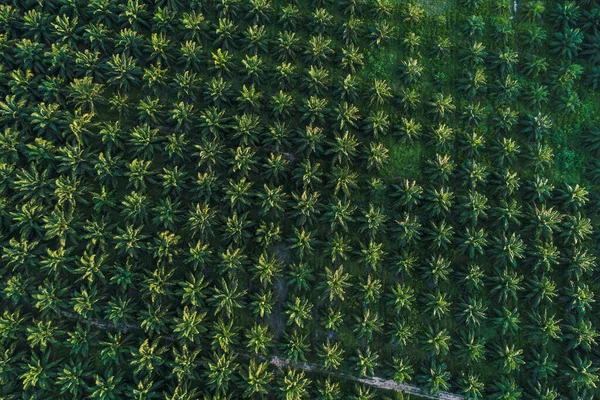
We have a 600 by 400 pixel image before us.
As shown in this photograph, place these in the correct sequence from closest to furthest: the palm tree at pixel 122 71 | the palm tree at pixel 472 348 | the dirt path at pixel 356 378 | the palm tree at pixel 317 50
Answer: the palm tree at pixel 472 348, the dirt path at pixel 356 378, the palm tree at pixel 122 71, the palm tree at pixel 317 50

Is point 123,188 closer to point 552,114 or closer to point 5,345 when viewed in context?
point 5,345

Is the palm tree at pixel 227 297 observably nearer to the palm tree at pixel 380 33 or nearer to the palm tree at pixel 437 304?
the palm tree at pixel 437 304

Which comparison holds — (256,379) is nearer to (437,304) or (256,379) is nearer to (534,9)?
(437,304)

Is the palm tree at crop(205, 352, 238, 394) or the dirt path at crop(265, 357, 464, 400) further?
the dirt path at crop(265, 357, 464, 400)

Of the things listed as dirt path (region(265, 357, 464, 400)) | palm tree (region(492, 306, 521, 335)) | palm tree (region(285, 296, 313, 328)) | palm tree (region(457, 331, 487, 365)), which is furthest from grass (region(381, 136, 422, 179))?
dirt path (region(265, 357, 464, 400))

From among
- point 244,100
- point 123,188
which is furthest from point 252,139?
point 123,188

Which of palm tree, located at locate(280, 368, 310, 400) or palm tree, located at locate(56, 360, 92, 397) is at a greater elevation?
palm tree, located at locate(280, 368, 310, 400)

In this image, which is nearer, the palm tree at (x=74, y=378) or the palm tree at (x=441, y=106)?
the palm tree at (x=74, y=378)

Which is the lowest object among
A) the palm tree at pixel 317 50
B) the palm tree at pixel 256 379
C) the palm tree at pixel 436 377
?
the palm tree at pixel 256 379

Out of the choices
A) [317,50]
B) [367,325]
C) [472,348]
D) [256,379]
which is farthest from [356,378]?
[317,50]

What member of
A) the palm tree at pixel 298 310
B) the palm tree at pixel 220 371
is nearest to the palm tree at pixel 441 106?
the palm tree at pixel 298 310

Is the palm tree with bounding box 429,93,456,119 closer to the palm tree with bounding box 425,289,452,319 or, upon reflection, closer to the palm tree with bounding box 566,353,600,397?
the palm tree with bounding box 425,289,452,319
